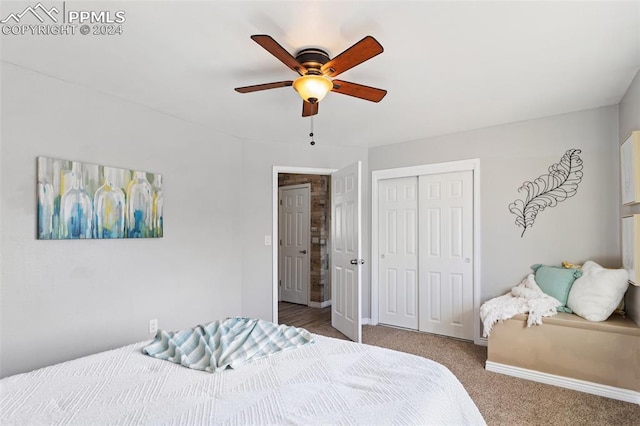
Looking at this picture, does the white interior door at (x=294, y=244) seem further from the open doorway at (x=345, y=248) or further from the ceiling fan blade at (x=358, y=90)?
the ceiling fan blade at (x=358, y=90)

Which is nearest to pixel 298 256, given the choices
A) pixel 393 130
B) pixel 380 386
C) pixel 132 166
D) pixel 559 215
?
pixel 393 130

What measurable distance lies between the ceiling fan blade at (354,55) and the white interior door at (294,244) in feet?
12.5

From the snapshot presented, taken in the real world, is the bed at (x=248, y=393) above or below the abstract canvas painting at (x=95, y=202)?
below

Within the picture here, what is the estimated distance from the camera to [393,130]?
3.88 metres

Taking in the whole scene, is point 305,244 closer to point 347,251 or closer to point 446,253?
point 347,251

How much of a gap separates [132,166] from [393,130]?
2630mm

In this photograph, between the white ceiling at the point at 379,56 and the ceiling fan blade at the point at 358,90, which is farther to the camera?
the ceiling fan blade at the point at 358,90

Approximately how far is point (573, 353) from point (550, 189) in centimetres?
150

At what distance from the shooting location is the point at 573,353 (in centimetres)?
275

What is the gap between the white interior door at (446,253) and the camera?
153 inches

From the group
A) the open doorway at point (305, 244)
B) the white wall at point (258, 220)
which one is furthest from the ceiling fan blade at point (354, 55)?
the open doorway at point (305, 244)

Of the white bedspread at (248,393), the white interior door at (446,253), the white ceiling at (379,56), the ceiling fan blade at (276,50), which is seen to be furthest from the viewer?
the white interior door at (446,253)

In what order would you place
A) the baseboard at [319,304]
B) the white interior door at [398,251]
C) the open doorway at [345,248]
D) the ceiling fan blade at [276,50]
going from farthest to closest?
the baseboard at [319,304] < the white interior door at [398,251] < the open doorway at [345,248] < the ceiling fan blade at [276,50]

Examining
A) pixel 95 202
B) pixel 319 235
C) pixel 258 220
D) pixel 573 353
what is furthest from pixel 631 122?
pixel 95 202
